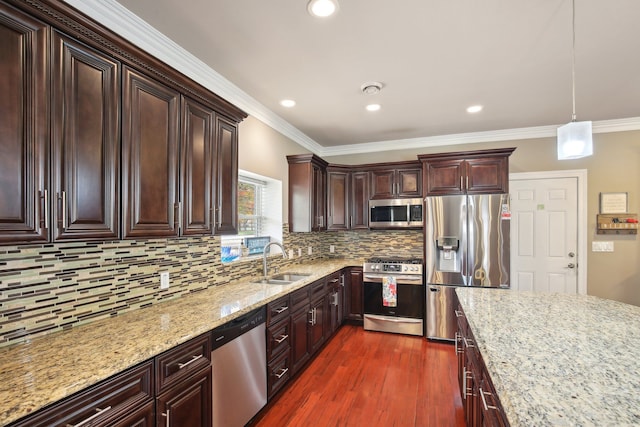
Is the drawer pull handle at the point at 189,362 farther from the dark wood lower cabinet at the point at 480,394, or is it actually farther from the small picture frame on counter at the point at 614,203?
the small picture frame on counter at the point at 614,203

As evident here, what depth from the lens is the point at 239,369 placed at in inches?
78.2

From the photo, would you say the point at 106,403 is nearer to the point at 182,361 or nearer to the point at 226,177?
the point at 182,361

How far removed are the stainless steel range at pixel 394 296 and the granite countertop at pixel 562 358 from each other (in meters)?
1.87

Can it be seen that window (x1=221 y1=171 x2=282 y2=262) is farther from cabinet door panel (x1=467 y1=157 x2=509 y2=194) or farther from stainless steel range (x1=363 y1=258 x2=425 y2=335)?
cabinet door panel (x1=467 y1=157 x2=509 y2=194)

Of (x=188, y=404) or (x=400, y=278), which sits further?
(x=400, y=278)

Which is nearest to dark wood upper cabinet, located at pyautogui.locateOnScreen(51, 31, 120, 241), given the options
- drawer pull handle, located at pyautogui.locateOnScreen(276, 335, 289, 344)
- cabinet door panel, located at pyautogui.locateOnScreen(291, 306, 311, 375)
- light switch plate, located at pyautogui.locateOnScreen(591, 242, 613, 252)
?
drawer pull handle, located at pyautogui.locateOnScreen(276, 335, 289, 344)

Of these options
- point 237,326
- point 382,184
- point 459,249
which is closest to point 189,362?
point 237,326

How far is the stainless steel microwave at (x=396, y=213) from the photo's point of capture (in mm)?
4199

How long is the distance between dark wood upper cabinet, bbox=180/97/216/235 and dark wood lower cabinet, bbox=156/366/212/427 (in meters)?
0.86

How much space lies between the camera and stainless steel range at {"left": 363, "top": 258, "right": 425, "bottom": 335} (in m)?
3.89

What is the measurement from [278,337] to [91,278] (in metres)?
1.37

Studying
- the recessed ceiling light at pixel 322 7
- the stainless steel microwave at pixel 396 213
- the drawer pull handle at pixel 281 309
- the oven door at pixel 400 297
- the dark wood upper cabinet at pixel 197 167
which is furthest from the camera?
the stainless steel microwave at pixel 396 213

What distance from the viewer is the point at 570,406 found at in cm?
90

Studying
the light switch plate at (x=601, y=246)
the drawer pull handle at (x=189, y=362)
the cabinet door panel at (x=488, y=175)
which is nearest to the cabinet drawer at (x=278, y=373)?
the drawer pull handle at (x=189, y=362)
